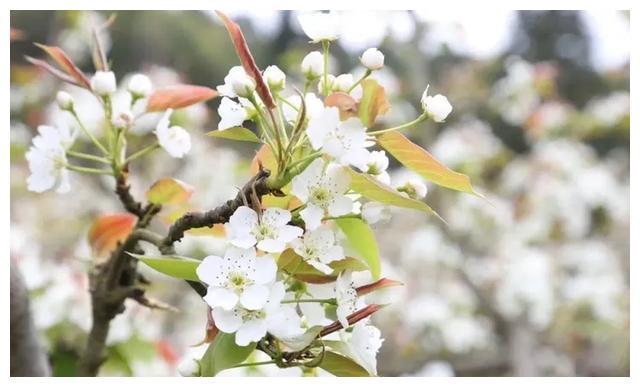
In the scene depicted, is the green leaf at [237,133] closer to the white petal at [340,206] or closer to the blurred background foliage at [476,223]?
the white petal at [340,206]

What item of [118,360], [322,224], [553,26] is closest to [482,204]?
[118,360]

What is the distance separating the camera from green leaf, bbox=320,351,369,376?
474 mm

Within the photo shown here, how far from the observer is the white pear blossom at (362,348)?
463mm

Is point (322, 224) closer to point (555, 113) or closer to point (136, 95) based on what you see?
point (136, 95)

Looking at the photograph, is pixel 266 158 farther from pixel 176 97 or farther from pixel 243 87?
pixel 176 97

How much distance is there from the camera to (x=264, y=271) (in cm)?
43

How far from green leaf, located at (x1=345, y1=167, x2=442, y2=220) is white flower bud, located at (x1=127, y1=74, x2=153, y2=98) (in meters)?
0.24

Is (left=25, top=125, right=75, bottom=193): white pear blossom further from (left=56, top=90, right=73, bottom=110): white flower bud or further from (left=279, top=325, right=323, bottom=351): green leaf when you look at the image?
(left=279, top=325, right=323, bottom=351): green leaf

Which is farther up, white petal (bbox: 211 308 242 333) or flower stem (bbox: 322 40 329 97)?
flower stem (bbox: 322 40 329 97)

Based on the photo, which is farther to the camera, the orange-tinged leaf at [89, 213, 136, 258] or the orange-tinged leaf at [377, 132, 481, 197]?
the orange-tinged leaf at [89, 213, 136, 258]

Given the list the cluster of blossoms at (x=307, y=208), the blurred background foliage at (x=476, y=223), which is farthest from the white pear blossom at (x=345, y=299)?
the blurred background foliage at (x=476, y=223)

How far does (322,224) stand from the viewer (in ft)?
1.55

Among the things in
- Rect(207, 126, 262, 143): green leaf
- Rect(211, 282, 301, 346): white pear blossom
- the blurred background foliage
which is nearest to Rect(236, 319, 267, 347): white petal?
Rect(211, 282, 301, 346): white pear blossom

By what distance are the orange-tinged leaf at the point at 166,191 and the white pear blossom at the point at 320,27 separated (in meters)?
0.17
